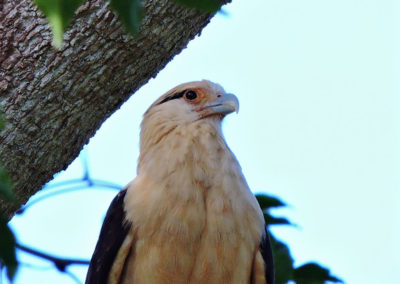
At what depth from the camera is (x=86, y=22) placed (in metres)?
4.47

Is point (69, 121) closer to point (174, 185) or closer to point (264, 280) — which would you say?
point (174, 185)

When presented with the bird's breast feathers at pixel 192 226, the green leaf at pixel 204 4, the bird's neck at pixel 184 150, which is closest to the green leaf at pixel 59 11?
the green leaf at pixel 204 4

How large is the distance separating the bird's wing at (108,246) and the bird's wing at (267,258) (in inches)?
35.8

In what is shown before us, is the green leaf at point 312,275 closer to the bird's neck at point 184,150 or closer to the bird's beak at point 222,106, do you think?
the bird's neck at point 184,150

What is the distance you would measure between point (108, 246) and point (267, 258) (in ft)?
3.46

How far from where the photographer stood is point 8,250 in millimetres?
2510

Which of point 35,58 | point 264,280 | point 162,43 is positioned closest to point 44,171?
point 35,58

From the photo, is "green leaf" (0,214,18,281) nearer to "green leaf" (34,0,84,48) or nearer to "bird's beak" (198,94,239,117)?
"green leaf" (34,0,84,48)

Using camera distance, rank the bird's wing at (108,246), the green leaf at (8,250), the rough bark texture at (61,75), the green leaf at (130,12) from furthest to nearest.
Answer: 1. the bird's wing at (108,246)
2. the rough bark texture at (61,75)
3. the green leaf at (8,250)
4. the green leaf at (130,12)

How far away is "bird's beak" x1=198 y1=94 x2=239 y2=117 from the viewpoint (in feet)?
18.9

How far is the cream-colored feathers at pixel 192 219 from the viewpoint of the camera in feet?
15.5

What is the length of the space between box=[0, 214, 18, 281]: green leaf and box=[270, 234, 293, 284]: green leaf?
108 inches

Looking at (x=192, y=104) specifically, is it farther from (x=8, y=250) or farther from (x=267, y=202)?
(x=8, y=250)

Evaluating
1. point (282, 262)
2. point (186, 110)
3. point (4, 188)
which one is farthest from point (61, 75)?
point (4, 188)
